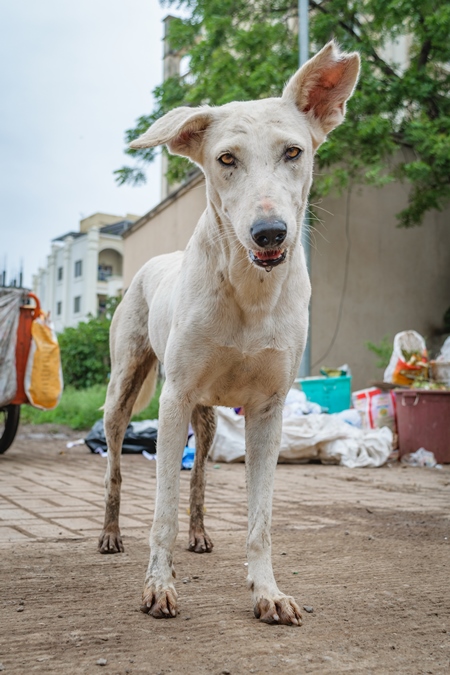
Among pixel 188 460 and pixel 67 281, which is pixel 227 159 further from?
pixel 67 281

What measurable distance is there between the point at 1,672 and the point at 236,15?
1295 centimetres

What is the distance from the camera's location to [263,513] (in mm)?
2617

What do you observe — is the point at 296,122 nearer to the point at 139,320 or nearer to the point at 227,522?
the point at 139,320

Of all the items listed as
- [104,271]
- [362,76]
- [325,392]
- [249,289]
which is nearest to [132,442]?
[325,392]

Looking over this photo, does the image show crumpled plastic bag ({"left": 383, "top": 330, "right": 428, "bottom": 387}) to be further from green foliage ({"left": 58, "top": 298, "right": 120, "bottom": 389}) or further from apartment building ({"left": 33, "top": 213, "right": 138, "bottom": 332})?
apartment building ({"left": 33, "top": 213, "right": 138, "bottom": 332})

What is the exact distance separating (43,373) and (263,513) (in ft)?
16.1

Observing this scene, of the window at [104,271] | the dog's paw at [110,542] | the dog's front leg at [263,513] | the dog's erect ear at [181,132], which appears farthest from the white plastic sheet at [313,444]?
the window at [104,271]

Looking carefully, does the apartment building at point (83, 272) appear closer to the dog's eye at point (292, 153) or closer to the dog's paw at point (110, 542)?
the dog's paw at point (110, 542)

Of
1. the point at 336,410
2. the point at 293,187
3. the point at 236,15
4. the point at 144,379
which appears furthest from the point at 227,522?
the point at 236,15

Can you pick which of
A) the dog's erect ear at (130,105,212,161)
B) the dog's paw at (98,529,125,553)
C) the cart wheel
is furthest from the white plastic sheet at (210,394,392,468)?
the dog's erect ear at (130,105,212,161)

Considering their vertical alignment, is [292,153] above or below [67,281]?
below

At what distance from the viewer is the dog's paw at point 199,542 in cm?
340

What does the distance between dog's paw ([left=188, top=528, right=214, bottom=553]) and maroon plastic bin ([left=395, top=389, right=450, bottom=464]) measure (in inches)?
195

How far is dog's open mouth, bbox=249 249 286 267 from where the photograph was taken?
92.9 inches
